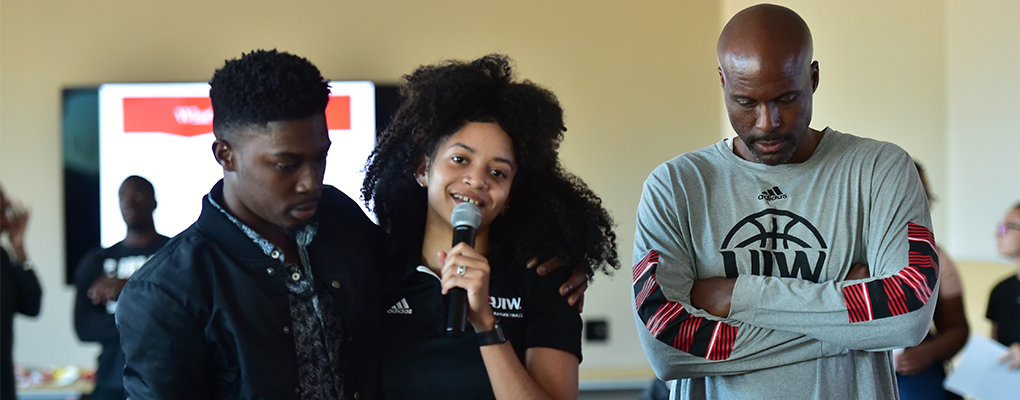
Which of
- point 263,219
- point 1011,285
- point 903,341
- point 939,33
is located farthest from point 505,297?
point 939,33

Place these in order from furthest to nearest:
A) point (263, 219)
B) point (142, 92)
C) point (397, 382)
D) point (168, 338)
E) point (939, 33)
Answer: point (939, 33), point (142, 92), point (397, 382), point (263, 219), point (168, 338)

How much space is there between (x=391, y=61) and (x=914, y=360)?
2938mm

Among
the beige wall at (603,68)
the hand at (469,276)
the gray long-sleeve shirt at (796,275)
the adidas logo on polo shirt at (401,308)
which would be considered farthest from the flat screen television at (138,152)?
the hand at (469,276)

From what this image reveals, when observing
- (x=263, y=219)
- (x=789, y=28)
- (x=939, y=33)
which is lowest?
(x=263, y=219)

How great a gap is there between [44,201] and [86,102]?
0.60 metres

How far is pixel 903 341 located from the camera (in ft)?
4.74

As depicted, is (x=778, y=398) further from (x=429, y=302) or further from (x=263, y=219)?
(x=263, y=219)

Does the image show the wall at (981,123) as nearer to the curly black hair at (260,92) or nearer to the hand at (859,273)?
the hand at (859,273)

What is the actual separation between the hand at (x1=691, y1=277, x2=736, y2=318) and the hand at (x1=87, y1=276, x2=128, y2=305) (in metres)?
2.48

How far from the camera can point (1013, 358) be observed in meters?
2.82

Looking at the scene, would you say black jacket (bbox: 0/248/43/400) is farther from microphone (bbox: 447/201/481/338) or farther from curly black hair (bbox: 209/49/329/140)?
microphone (bbox: 447/201/481/338)

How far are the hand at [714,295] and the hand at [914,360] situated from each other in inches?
58.5

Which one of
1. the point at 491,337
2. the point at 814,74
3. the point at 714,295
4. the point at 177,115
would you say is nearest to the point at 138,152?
the point at 177,115

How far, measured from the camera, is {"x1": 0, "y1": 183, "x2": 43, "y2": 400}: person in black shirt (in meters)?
2.72
